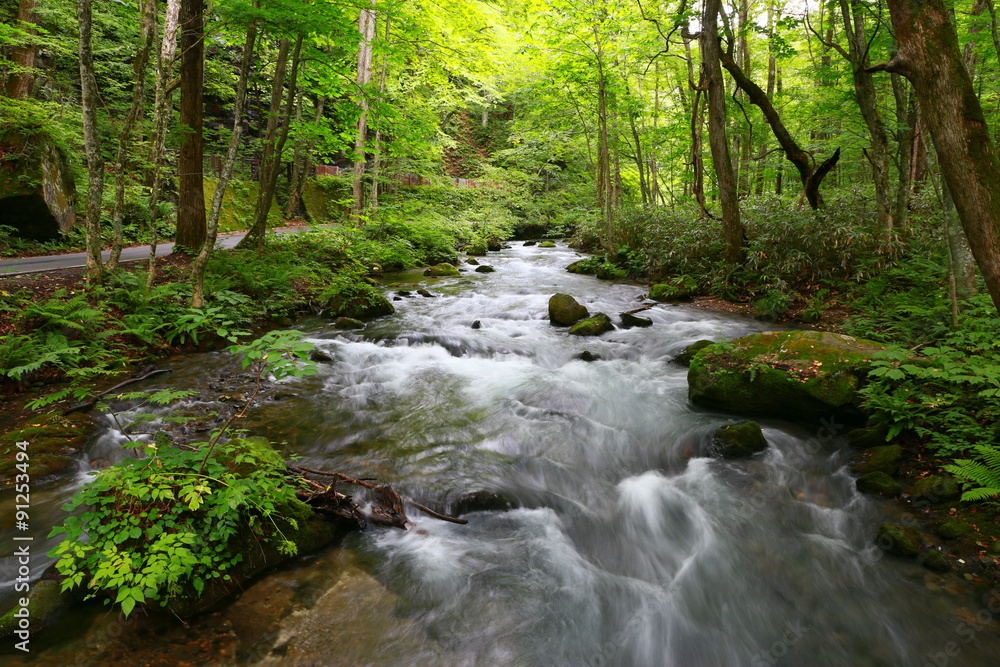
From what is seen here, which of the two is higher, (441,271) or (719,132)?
(719,132)

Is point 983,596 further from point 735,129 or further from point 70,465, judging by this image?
point 735,129

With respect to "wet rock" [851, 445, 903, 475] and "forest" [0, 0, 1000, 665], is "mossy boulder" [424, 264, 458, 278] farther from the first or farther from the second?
"wet rock" [851, 445, 903, 475]

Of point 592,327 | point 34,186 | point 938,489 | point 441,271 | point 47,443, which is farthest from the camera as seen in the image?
point 441,271

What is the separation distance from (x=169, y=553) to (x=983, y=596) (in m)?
5.36

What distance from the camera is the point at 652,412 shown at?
6492 mm

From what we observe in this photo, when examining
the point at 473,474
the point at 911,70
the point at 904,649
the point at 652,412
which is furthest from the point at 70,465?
the point at 911,70

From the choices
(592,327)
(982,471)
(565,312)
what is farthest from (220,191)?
(982,471)

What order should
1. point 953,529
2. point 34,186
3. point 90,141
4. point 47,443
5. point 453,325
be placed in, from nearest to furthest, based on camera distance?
1. point 953,529
2. point 47,443
3. point 90,141
4. point 453,325
5. point 34,186

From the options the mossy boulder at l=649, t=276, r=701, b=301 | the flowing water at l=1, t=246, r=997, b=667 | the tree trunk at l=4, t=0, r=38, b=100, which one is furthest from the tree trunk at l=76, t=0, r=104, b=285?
Result: the mossy boulder at l=649, t=276, r=701, b=301

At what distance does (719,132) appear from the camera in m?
10.3

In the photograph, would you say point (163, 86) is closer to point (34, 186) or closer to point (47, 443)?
point (47, 443)

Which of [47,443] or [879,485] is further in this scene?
[47,443]

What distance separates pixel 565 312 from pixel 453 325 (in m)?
2.47

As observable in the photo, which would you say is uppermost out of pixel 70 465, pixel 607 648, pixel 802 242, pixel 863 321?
pixel 802 242
